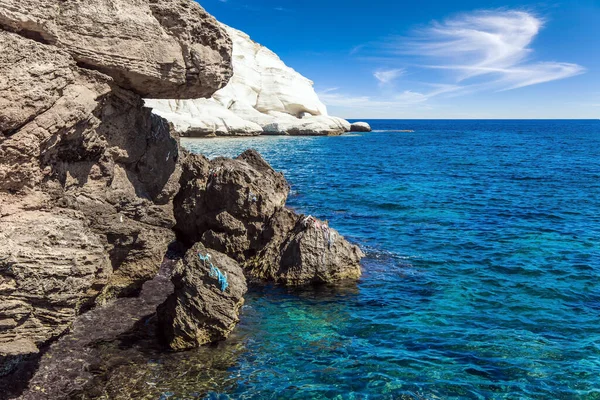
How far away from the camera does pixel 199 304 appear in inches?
460

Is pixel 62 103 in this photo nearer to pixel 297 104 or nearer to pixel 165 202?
pixel 165 202

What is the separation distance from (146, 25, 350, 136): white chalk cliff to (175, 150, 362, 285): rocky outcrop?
6200cm

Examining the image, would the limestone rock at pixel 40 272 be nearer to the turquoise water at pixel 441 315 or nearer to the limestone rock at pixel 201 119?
the turquoise water at pixel 441 315

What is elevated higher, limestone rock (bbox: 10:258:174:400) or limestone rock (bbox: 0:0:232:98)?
limestone rock (bbox: 0:0:232:98)

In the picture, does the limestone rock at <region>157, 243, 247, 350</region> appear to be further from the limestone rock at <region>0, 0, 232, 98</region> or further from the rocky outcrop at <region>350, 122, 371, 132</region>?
the rocky outcrop at <region>350, 122, 371, 132</region>

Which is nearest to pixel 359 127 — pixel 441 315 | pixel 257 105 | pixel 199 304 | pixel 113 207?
pixel 257 105

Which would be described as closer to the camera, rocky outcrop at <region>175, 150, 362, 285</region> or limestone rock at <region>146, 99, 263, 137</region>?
rocky outcrop at <region>175, 150, 362, 285</region>

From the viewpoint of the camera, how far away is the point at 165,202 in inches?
632

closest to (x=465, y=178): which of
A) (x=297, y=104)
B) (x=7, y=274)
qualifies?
(x=7, y=274)

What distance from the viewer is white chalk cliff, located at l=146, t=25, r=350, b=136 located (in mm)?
83125

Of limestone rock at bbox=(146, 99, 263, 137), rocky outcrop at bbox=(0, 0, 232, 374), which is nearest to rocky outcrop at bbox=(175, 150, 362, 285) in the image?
rocky outcrop at bbox=(0, 0, 232, 374)

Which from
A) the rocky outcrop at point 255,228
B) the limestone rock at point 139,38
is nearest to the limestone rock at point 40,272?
the limestone rock at point 139,38

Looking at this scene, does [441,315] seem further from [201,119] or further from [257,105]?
[257,105]

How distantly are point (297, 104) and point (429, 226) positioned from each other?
87.2 metres
